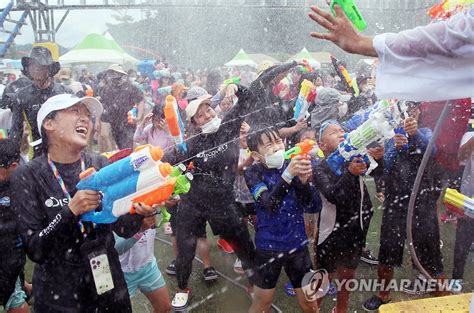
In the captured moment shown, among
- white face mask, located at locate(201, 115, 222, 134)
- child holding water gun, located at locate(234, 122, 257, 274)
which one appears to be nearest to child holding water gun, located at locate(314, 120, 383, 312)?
white face mask, located at locate(201, 115, 222, 134)

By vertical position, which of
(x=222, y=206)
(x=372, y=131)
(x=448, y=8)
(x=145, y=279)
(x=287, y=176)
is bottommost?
(x=145, y=279)

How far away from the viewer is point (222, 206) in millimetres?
3859

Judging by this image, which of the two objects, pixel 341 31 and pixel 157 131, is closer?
pixel 341 31

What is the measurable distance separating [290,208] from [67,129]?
1.65 m

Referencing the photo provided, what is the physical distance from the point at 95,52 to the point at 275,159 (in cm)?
1679

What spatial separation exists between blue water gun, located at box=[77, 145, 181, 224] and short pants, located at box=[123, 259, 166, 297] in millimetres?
1142

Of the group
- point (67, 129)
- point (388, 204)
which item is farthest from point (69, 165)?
point (388, 204)

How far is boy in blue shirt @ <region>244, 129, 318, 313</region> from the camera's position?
10.4 ft

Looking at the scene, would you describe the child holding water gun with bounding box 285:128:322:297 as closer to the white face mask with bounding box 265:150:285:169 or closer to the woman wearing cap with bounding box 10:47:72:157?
the white face mask with bounding box 265:150:285:169

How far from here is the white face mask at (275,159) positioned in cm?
320

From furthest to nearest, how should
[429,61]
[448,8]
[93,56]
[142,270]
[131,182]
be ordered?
[93,56] < [142,270] < [448,8] < [131,182] < [429,61]

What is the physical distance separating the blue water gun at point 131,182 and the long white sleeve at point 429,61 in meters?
1.12

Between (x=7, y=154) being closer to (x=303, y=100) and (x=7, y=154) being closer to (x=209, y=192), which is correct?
(x=209, y=192)

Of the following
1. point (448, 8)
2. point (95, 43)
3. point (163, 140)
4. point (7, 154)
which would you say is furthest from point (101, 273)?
point (95, 43)
